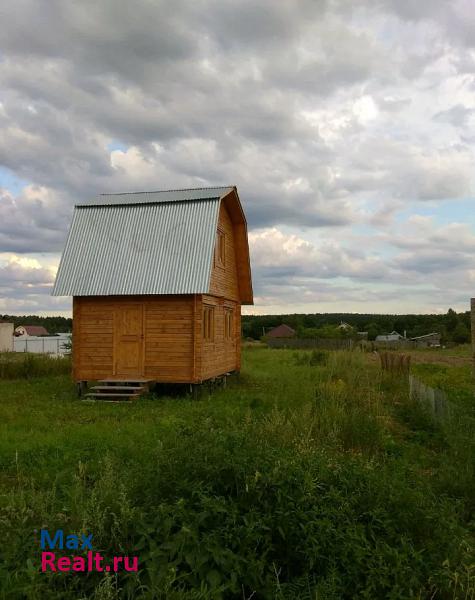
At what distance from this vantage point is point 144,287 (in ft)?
45.6

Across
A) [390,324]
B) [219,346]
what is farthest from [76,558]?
[390,324]

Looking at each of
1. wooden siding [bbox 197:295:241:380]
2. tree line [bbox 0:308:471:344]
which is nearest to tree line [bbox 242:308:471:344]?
tree line [bbox 0:308:471:344]

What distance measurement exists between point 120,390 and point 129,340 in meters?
1.32

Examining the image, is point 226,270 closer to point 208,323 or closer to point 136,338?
point 208,323

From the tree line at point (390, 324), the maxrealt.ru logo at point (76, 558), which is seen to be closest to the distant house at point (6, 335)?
the tree line at point (390, 324)

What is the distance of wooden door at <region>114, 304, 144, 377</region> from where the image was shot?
1419 cm

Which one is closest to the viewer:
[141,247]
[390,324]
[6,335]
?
[141,247]

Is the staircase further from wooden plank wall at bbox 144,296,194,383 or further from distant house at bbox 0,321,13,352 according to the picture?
distant house at bbox 0,321,13,352

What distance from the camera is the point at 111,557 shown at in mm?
3482

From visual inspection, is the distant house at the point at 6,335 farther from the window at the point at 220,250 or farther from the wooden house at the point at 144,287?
the window at the point at 220,250

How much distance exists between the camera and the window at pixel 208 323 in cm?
1480

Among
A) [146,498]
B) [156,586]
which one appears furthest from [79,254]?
[156,586]

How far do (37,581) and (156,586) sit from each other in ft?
2.28

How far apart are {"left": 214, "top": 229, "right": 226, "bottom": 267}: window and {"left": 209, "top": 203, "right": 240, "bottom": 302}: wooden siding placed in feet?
0.20
